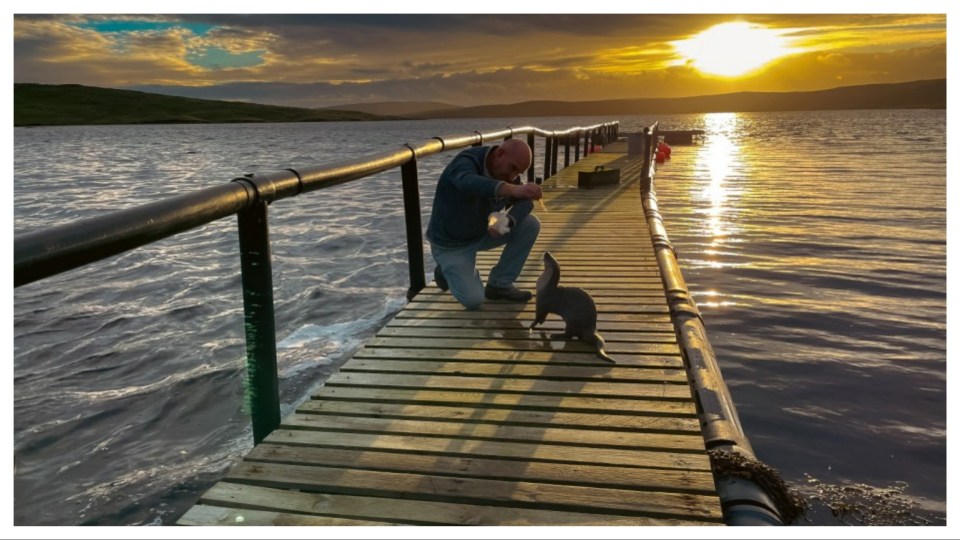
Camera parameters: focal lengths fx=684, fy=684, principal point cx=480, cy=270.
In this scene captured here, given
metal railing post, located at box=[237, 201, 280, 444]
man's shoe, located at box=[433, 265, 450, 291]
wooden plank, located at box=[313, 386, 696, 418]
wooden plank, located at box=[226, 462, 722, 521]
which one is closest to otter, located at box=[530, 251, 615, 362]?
wooden plank, located at box=[313, 386, 696, 418]

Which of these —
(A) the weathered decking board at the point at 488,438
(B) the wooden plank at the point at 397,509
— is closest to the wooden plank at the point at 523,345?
(A) the weathered decking board at the point at 488,438

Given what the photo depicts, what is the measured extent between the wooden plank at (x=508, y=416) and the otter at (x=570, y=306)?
2.96ft

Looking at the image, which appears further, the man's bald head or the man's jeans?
the man's jeans

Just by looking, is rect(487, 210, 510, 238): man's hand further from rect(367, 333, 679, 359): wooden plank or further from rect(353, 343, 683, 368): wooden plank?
rect(353, 343, 683, 368): wooden plank

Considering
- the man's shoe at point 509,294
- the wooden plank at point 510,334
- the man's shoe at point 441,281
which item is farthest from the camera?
the man's shoe at point 441,281

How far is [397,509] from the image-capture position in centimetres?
270

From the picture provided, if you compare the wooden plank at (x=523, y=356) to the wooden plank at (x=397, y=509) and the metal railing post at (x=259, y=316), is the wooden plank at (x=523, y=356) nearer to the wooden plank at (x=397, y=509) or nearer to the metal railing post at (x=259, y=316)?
the metal railing post at (x=259, y=316)

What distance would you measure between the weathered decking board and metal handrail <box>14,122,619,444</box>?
340mm

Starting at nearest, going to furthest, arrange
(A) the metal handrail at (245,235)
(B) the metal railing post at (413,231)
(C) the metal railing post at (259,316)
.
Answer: (A) the metal handrail at (245,235) < (C) the metal railing post at (259,316) < (B) the metal railing post at (413,231)

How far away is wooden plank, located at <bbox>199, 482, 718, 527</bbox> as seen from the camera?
8.60ft

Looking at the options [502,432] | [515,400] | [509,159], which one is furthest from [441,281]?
[502,432]

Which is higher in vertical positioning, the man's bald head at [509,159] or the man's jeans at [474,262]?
the man's bald head at [509,159]

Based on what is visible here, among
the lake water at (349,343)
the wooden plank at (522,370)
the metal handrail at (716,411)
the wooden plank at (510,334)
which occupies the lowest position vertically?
the lake water at (349,343)

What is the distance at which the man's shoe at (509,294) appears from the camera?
555cm
